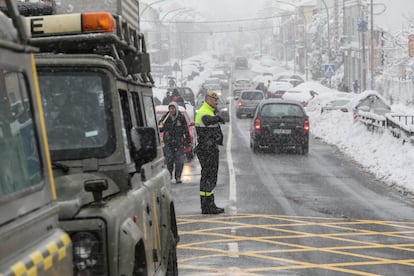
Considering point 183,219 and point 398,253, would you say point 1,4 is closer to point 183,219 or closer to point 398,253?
point 398,253

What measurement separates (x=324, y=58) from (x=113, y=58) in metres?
91.2

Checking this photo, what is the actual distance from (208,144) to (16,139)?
9.91 meters

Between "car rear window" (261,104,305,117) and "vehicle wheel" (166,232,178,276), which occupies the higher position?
"vehicle wheel" (166,232,178,276)

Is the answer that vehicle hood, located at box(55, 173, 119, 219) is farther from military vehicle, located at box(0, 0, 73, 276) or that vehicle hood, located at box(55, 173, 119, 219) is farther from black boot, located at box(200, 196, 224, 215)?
black boot, located at box(200, 196, 224, 215)

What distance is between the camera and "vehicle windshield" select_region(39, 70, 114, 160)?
5434mm

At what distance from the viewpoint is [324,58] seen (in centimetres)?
9575

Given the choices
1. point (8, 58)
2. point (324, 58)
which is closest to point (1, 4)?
point (8, 58)

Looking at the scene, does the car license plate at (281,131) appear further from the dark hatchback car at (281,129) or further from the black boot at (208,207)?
the black boot at (208,207)

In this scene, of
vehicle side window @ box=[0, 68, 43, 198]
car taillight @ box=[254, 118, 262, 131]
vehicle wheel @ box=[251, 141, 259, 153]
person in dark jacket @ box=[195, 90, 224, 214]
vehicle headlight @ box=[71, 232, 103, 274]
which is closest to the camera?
vehicle side window @ box=[0, 68, 43, 198]

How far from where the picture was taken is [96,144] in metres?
5.49

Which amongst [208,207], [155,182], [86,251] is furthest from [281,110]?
[86,251]

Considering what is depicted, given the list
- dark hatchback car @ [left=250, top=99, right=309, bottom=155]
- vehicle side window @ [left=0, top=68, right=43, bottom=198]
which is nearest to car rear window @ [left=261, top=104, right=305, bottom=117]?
dark hatchback car @ [left=250, top=99, right=309, bottom=155]

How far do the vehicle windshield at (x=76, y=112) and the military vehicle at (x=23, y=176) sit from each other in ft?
4.84

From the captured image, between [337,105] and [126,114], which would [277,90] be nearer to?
[337,105]
